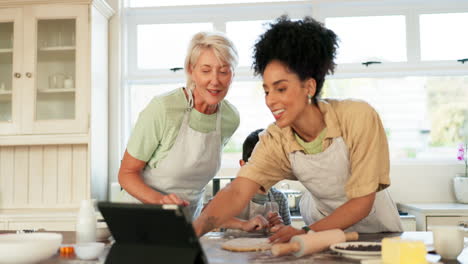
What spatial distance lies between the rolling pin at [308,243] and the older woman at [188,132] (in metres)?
0.72

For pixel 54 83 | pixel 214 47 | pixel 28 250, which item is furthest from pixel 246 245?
pixel 54 83

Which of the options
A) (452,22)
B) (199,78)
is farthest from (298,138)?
(452,22)

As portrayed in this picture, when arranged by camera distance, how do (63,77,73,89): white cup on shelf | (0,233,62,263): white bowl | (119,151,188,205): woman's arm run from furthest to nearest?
1. (63,77,73,89): white cup on shelf
2. (119,151,188,205): woman's arm
3. (0,233,62,263): white bowl

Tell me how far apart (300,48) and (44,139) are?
2501 millimetres

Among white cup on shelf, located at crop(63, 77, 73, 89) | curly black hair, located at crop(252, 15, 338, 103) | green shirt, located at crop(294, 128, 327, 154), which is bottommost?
green shirt, located at crop(294, 128, 327, 154)

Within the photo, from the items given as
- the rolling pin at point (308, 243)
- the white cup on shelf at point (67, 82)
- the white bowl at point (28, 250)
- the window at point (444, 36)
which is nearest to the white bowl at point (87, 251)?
the white bowl at point (28, 250)

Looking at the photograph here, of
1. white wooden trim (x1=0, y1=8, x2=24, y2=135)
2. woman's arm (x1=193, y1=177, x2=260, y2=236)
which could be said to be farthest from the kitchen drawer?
white wooden trim (x1=0, y1=8, x2=24, y2=135)

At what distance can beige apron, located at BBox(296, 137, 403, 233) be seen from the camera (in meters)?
1.78

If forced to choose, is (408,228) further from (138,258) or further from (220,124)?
(138,258)

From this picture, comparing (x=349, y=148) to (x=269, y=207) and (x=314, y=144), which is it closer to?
(x=314, y=144)

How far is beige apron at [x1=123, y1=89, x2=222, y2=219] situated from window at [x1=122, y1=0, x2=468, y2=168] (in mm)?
1905

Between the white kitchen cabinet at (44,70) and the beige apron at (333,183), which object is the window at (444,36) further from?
the white kitchen cabinet at (44,70)

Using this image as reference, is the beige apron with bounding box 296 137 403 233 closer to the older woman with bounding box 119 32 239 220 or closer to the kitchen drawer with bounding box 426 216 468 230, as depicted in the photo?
the older woman with bounding box 119 32 239 220

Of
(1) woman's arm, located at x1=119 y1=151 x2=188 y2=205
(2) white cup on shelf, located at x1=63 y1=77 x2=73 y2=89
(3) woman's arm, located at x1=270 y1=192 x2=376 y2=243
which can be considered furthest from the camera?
(2) white cup on shelf, located at x1=63 y1=77 x2=73 y2=89
